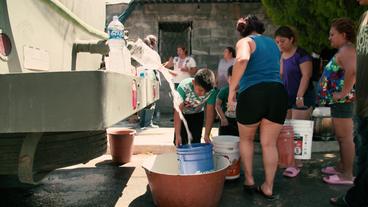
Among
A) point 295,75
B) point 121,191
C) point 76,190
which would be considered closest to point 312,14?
point 295,75

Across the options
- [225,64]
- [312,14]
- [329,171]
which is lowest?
[329,171]

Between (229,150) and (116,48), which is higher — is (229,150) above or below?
below

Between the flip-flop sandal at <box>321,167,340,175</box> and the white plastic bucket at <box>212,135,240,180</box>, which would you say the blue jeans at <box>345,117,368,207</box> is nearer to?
the white plastic bucket at <box>212,135,240,180</box>

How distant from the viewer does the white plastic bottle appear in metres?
2.80

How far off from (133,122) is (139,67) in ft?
14.9

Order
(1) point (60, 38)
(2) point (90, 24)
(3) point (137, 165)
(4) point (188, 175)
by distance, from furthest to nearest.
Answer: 1. (3) point (137, 165)
2. (2) point (90, 24)
3. (4) point (188, 175)
4. (1) point (60, 38)

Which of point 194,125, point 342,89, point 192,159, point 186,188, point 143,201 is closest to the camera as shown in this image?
point 186,188

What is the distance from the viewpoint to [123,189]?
12.8 ft

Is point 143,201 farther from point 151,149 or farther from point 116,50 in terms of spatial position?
point 151,149

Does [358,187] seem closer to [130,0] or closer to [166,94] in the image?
[166,94]

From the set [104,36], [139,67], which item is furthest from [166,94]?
[104,36]

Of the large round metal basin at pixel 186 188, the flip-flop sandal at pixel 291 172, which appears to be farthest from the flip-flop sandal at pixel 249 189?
the flip-flop sandal at pixel 291 172

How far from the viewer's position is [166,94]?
10031 millimetres

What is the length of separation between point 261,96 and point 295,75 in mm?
1393
